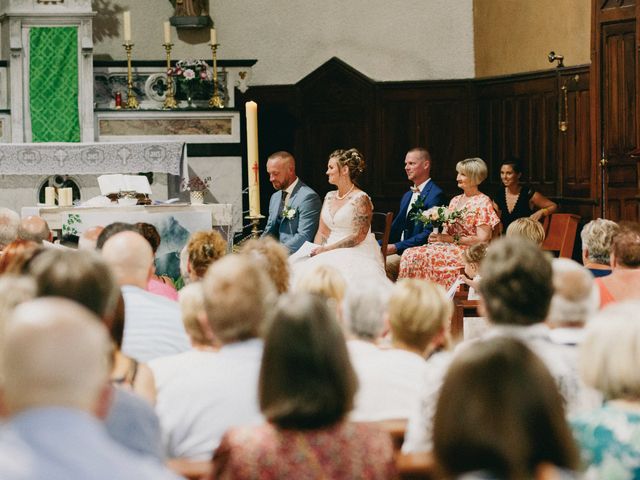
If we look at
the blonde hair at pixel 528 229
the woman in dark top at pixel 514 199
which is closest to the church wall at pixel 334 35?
the woman in dark top at pixel 514 199

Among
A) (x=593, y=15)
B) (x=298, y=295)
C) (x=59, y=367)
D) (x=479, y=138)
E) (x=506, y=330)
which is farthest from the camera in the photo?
(x=479, y=138)

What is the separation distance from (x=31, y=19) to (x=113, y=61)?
97 cm

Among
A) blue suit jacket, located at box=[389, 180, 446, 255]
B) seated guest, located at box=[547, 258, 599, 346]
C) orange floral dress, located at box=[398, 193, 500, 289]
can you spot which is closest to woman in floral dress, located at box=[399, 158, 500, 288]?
orange floral dress, located at box=[398, 193, 500, 289]

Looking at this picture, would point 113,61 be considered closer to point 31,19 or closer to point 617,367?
point 31,19

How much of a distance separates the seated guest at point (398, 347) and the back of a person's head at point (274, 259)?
0.98m

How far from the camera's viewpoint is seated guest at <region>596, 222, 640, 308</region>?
189 inches

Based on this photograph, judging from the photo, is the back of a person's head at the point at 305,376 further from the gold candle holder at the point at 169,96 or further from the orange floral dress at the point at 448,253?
the gold candle holder at the point at 169,96

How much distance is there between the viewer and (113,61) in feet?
39.0

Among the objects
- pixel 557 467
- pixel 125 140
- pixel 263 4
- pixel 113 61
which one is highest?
pixel 263 4

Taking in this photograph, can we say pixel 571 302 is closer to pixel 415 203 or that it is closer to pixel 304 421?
pixel 304 421

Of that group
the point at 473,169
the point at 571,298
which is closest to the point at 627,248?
the point at 571,298

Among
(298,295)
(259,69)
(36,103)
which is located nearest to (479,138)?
(259,69)

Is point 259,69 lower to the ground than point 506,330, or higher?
higher

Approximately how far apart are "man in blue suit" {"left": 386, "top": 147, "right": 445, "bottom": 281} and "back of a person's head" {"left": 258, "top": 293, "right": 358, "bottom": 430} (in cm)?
607
